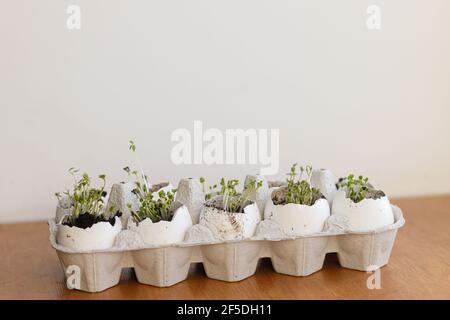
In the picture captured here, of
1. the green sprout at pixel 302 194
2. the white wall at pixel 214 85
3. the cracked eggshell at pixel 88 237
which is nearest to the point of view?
the cracked eggshell at pixel 88 237

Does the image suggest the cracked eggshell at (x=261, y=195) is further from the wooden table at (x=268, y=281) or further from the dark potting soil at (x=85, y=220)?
the dark potting soil at (x=85, y=220)

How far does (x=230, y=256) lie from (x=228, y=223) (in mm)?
58

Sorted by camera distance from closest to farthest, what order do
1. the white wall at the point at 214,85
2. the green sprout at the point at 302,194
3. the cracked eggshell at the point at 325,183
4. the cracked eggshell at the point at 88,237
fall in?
the cracked eggshell at the point at 88,237 < the green sprout at the point at 302,194 < the cracked eggshell at the point at 325,183 < the white wall at the point at 214,85

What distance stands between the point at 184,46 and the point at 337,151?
0.47m

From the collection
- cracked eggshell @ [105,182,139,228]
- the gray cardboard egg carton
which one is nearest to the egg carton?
the gray cardboard egg carton

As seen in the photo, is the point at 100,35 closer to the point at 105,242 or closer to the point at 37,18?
the point at 37,18

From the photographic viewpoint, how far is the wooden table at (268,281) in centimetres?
116

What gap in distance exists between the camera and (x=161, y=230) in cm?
117

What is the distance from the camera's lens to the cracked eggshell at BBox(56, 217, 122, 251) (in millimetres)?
1148

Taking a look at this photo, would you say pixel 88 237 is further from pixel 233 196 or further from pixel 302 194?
pixel 302 194

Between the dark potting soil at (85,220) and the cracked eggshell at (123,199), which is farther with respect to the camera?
the cracked eggshell at (123,199)

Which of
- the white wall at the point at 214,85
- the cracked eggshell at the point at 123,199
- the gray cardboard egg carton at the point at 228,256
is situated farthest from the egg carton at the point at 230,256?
the white wall at the point at 214,85

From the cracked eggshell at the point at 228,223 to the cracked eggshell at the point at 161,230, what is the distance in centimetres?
5

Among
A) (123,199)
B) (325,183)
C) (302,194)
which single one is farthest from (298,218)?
(123,199)
